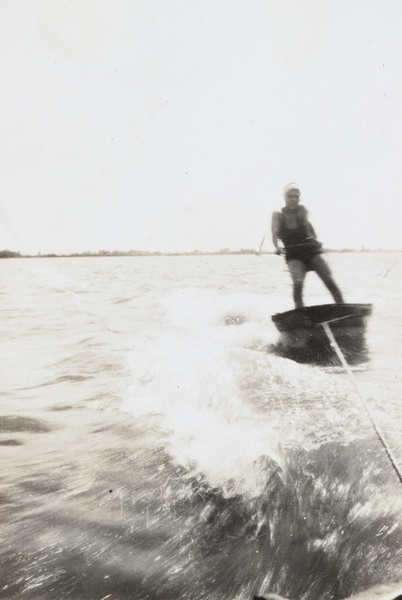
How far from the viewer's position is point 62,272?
11.7 meters

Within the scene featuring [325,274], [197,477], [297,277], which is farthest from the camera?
[297,277]

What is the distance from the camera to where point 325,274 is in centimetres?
507

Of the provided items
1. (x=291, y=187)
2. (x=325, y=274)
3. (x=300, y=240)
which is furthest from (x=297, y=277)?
(x=291, y=187)

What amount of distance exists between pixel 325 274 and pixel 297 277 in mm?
362

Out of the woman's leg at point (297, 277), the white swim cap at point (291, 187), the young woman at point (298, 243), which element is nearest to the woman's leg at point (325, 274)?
the young woman at point (298, 243)

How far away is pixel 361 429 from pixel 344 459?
0.41 meters

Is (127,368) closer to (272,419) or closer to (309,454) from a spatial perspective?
(272,419)

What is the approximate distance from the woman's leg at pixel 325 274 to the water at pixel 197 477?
3.22ft

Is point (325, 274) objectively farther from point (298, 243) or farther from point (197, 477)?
point (197, 477)

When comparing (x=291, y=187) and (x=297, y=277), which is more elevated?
(x=291, y=187)

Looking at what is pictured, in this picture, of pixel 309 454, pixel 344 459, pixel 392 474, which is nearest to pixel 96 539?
pixel 309 454

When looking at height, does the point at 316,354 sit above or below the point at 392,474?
above

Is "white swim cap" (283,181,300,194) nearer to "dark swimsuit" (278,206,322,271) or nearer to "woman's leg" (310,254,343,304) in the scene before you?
"dark swimsuit" (278,206,322,271)

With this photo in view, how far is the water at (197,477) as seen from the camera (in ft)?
5.04
